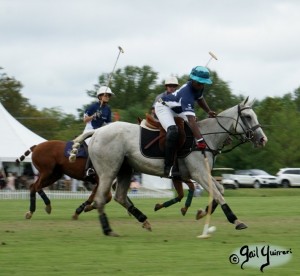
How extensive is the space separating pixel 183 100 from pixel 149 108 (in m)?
36.8

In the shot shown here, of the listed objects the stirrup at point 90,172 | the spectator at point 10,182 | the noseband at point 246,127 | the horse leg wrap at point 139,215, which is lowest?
the spectator at point 10,182

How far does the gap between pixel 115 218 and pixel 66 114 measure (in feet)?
290

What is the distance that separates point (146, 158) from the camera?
44.9 feet

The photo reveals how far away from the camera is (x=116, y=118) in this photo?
60.7 feet

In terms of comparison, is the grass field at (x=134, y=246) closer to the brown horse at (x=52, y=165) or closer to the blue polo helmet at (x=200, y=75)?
the brown horse at (x=52, y=165)

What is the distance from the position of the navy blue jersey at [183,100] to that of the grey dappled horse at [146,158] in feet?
2.11

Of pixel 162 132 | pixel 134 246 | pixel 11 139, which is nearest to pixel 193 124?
pixel 162 132

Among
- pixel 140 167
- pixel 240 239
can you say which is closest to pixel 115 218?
pixel 140 167

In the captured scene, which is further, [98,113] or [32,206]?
[32,206]

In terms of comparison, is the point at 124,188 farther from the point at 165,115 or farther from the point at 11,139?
the point at 11,139

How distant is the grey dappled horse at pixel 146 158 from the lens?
13.4m

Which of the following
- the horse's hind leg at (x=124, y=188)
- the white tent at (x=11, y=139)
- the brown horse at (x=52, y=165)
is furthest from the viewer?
the white tent at (x=11, y=139)

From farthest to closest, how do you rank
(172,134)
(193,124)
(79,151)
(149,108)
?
(149,108), (79,151), (193,124), (172,134)

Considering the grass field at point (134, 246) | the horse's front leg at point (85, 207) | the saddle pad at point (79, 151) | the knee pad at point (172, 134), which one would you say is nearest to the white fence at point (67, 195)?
the saddle pad at point (79, 151)
